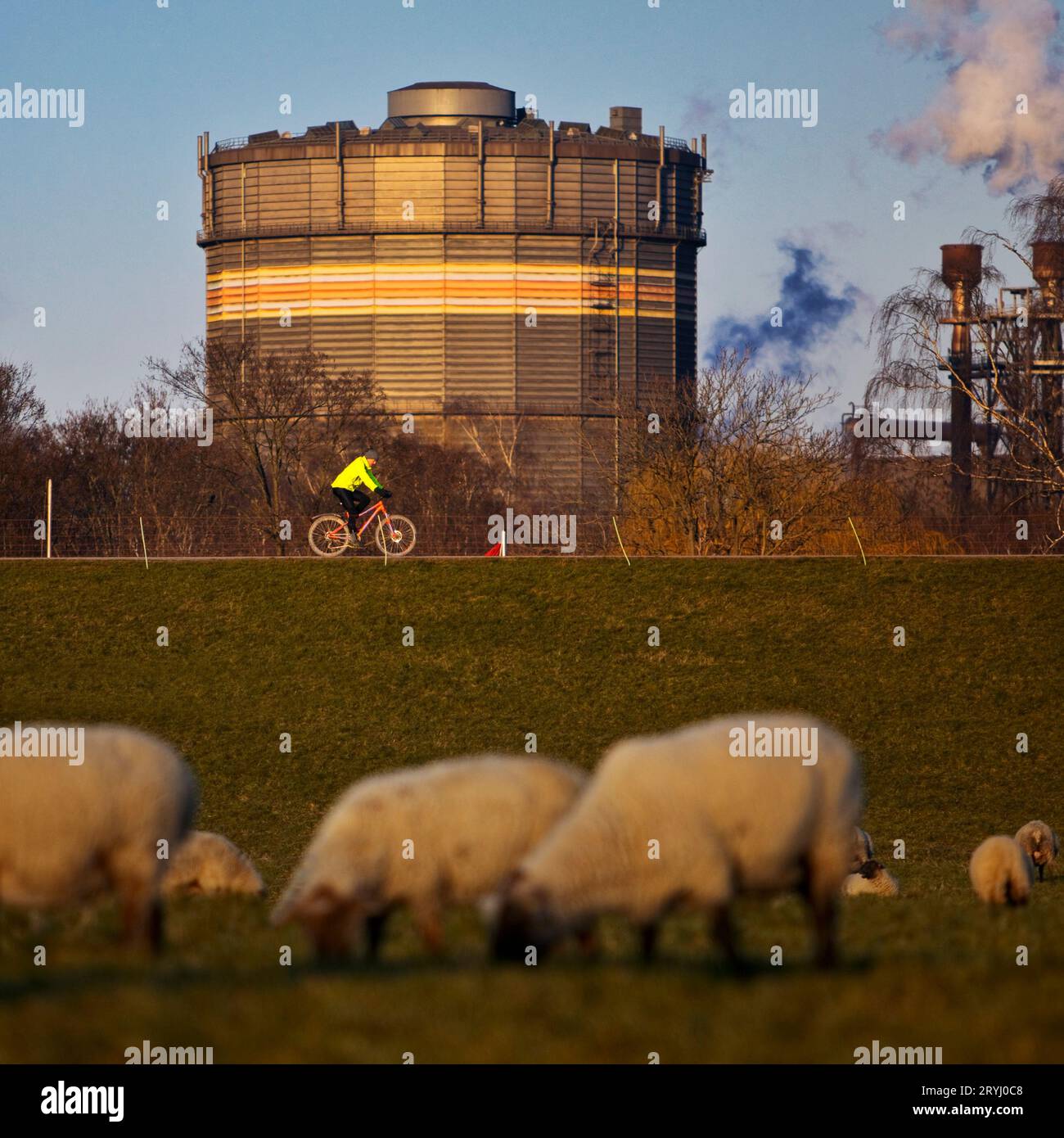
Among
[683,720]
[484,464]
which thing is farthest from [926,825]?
[484,464]

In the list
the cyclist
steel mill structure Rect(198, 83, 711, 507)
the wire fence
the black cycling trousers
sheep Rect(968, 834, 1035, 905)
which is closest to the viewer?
sheep Rect(968, 834, 1035, 905)

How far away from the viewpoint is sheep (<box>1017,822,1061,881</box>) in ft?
67.4

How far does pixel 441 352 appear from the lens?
8919 centimetres

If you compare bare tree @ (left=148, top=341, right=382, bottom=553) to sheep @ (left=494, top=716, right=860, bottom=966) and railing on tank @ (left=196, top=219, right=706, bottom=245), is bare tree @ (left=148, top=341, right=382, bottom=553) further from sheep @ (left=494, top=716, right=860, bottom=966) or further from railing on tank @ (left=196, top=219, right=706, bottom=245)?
sheep @ (left=494, top=716, right=860, bottom=966)

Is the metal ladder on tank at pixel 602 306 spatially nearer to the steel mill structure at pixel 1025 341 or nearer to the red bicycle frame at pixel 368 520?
the steel mill structure at pixel 1025 341

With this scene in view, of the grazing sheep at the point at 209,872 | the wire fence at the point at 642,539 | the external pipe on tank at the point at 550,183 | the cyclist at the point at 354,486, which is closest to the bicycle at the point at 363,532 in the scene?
the cyclist at the point at 354,486

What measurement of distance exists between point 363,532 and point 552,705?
927 cm

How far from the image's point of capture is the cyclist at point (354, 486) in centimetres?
3666

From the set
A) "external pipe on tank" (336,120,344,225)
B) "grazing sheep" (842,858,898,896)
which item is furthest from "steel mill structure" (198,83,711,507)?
"grazing sheep" (842,858,898,896)

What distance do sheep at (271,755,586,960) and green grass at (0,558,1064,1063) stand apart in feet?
0.88

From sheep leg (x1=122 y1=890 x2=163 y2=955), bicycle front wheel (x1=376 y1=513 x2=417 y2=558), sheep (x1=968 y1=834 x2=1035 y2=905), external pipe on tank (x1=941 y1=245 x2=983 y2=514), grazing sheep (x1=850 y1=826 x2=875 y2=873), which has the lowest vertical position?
grazing sheep (x1=850 y1=826 x2=875 y2=873)

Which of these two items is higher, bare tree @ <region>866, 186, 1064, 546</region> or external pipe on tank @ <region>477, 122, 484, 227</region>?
external pipe on tank @ <region>477, 122, 484, 227</region>

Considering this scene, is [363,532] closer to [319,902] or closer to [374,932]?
[374,932]

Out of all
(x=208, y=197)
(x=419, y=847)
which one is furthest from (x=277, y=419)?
(x=419, y=847)
